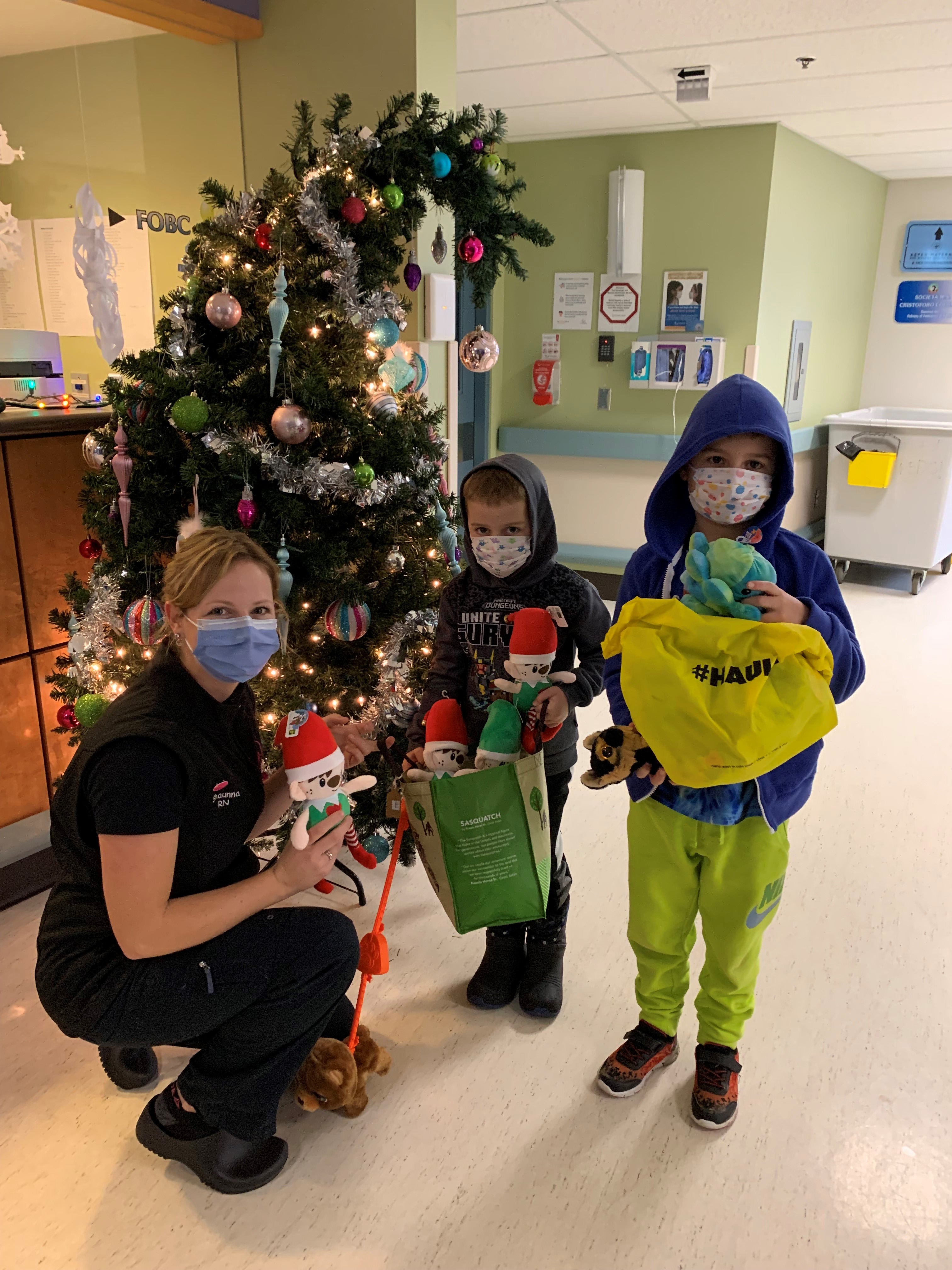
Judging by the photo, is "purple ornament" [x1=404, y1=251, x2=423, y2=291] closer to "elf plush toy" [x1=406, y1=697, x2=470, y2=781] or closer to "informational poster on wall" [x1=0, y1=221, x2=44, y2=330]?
"elf plush toy" [x1=406, y1=697, x2=470, y2=781]

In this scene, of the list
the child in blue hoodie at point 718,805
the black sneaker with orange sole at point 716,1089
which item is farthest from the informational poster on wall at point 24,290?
the black sneaker with orange sole at point 716,1089

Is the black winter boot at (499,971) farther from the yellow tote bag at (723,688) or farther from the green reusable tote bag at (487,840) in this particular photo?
the yellow tote bag at (723,688)

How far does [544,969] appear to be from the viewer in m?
1.89

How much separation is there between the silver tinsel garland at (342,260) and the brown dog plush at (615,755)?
1099 millimetres

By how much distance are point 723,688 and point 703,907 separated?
48 centimetres

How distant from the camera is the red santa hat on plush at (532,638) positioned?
1597mm

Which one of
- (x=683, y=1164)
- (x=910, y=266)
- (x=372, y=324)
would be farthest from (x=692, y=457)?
(x=910, y=266)

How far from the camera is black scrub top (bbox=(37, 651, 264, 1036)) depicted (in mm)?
1251

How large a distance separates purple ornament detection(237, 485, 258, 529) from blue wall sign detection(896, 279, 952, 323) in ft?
18.8

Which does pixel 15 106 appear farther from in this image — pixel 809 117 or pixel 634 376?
pixel 809 117

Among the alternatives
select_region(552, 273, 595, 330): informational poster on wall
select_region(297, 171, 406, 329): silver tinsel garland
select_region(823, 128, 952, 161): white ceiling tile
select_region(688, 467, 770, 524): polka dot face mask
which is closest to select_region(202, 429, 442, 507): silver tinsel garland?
select_region(297, 171, 406, 329): silver tinsel garland

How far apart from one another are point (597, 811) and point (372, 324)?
1.64m

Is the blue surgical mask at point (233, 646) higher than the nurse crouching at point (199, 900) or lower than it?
higher

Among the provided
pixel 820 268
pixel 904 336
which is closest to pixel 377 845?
pixel 820 268
